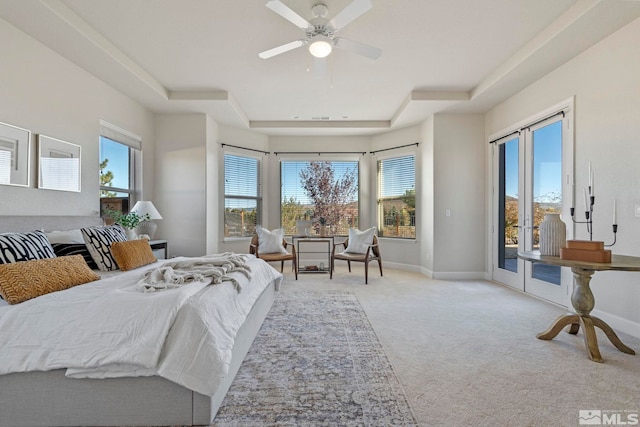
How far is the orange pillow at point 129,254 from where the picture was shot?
2912 millimetres

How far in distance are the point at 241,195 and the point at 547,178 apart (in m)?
4.93

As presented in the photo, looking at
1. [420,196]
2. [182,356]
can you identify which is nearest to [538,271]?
[420,196]

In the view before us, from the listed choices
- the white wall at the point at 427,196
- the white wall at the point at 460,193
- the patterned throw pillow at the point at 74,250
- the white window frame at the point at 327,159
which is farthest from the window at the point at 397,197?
the patterned throw pillow at the point at 74,250

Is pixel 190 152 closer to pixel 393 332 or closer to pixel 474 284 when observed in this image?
pixel 393 332

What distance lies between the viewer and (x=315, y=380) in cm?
208

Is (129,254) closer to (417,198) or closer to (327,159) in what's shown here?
(327,159)

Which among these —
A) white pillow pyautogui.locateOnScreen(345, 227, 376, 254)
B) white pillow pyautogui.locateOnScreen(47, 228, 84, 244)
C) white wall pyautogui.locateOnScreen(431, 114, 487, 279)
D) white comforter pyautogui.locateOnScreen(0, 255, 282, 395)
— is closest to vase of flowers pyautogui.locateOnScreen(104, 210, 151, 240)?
white pillow pyautogui.locateOnScreen(47, 228, 84, 244)

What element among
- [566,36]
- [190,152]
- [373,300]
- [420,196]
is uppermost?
[566,36]

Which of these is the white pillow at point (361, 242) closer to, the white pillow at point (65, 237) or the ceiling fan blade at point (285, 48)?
the ceiling fan blade at point (285, 48)

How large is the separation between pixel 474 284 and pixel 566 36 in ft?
10.9

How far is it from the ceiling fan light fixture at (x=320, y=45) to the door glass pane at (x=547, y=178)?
9.36 feet

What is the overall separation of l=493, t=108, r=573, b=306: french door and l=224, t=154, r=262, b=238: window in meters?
4.32

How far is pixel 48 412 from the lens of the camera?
1.59 m

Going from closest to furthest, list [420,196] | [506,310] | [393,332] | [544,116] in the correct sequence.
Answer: [393,332] < [506,310] < [544,116] < [420,196]
